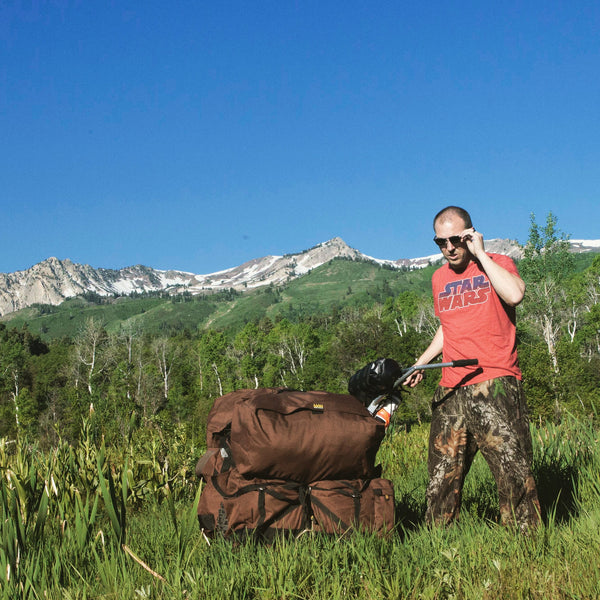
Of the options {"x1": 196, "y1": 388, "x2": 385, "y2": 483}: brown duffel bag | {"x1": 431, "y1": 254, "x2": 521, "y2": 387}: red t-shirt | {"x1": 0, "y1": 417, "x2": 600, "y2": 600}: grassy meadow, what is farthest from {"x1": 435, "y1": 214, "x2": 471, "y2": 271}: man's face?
{"x1": 0, "y1": 417, "x2": 600, "y2": 600}: grassy meadow

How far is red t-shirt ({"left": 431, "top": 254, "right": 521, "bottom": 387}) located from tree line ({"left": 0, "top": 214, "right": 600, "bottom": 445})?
11826mm

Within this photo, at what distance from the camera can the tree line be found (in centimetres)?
4900

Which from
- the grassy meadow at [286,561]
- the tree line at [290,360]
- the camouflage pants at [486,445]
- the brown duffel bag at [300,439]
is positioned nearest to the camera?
the grassy meadow at [286,561]

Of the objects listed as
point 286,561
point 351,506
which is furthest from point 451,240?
point 286,561

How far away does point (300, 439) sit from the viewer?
2834 millimetres

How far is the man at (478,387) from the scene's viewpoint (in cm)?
319

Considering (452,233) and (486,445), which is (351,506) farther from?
(452,233)

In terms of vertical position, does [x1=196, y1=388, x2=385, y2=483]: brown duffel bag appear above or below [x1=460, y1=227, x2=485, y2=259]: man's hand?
below

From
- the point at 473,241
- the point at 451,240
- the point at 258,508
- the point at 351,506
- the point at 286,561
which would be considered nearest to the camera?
the point at 286,561

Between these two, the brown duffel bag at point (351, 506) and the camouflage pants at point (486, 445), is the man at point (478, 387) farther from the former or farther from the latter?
the brown duffel bag at point (351, 506)

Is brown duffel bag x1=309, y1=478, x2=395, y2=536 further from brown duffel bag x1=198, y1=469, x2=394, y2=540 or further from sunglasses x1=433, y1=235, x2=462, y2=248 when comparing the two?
sunglasses x1=433, y1=235, x2=462, y2=248

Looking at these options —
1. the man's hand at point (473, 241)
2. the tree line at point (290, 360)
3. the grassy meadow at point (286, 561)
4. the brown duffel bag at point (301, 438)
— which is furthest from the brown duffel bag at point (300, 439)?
the tree line at point (290, 360)

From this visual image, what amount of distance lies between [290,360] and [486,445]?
101647mm

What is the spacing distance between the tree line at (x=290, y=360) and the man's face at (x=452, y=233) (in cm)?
1204
